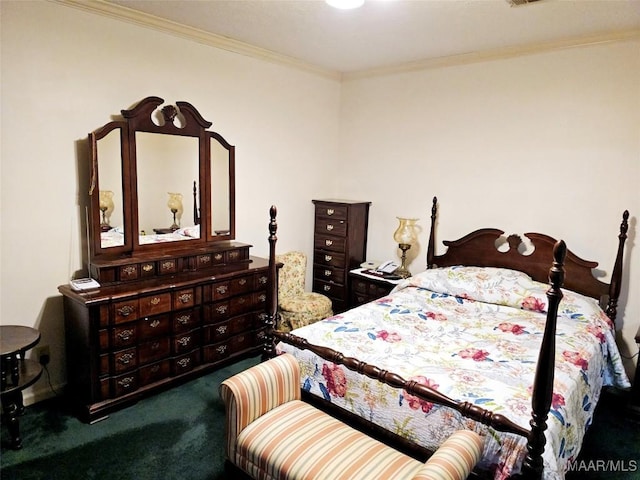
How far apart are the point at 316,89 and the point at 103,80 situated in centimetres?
211

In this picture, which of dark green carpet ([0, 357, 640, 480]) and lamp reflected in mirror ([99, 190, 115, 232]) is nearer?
dark green carpet ([0, 357, 640, 480])

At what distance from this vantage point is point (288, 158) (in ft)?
13.7

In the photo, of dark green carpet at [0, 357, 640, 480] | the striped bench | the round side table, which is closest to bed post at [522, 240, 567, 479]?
the striped bench

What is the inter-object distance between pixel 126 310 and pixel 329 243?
220cm

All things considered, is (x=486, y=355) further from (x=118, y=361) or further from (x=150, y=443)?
(x=118, y=361)

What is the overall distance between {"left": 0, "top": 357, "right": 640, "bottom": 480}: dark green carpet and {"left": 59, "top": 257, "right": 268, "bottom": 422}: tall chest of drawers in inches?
5.0

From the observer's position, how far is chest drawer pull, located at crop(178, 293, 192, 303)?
2.94m

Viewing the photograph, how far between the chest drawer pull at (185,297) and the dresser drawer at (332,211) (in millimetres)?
1795

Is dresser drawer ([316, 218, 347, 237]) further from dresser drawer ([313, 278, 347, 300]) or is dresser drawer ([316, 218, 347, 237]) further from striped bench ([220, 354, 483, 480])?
striped bench ([220, 354, 483, 480])

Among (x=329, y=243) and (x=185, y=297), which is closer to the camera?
(x=185, y=297)

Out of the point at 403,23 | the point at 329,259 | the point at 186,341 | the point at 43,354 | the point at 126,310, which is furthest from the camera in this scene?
the point at 329,259

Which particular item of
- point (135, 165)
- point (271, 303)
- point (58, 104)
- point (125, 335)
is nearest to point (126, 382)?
point (125, 335)

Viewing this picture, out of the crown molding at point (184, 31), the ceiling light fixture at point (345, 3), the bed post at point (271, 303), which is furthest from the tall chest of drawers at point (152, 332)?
the ceiling light fixture at point (345, 3)

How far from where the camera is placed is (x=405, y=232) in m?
3.97
